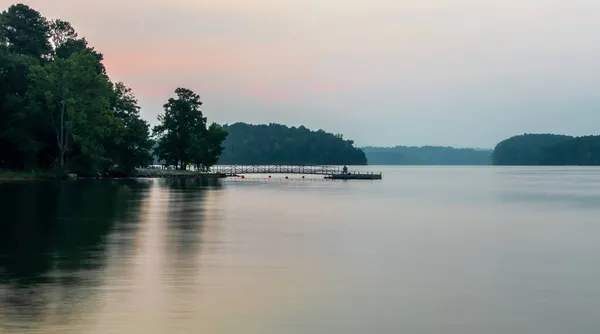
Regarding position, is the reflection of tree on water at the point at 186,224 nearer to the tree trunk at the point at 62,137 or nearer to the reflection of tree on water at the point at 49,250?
the reflection of tree on water at the point at 49,250

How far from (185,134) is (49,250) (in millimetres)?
116402

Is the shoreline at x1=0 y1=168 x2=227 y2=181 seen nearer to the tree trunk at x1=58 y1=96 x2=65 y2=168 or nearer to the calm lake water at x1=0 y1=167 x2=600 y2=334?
the tree trunk at x1=58 y1=96 x2=65 y2=168

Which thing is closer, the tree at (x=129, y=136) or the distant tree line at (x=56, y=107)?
the distant tree line at (x=56, y=107)

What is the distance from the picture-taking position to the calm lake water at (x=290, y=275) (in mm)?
16594

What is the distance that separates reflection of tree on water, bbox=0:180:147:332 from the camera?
18328mm

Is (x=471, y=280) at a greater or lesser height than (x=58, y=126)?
lesser

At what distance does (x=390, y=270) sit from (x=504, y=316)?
25.4 feet

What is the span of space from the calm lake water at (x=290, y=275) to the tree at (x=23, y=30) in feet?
240

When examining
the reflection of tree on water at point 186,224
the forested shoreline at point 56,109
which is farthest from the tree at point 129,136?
the reflection of tree on water at point 186,224

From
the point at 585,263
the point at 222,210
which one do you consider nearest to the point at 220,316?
the point at 585,263

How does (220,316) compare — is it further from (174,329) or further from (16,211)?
(16,211)

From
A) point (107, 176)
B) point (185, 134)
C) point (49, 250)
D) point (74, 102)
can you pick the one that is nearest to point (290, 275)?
point (49, 250)

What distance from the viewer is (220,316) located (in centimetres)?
1700

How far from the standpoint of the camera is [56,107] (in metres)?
103
